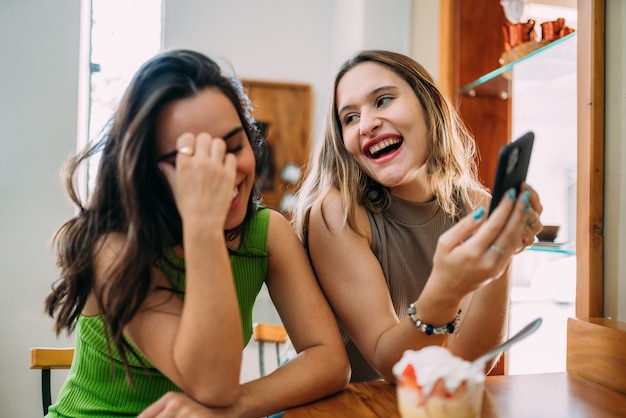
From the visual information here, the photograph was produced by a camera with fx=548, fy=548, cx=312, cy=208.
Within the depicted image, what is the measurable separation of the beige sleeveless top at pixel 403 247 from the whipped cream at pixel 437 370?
0.65 metres

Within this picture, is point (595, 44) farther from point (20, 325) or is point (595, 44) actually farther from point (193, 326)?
point (20, 325)

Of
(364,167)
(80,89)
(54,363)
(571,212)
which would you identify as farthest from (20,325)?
(571,212)

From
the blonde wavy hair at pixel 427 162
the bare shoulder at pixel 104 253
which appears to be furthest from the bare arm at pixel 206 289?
the blonde wavy hair at pixel 427 162

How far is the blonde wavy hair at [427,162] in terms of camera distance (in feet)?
4.39

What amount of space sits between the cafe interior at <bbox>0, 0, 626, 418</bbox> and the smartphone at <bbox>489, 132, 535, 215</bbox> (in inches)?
14.0

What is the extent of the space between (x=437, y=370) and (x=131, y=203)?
1.72ft

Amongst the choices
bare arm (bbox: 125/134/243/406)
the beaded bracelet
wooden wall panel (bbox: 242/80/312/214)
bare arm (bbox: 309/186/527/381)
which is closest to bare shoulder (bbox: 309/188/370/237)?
bare arm (bbox: 309/186/527/381)

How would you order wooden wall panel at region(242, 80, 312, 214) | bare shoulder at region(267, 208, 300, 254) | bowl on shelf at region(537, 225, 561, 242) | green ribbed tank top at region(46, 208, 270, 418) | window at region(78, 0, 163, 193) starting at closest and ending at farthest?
green ribbed tank top at region(46, 208, 270, 418), bare shoulder at region(267, 208, 300, 254), bowl on shelf at region(537, 225, 561, 242), window at region(78, 0, 163, 193), wooden wall panel at region(242, 80, 312, 214)

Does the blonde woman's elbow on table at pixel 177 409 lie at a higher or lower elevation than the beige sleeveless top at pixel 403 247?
lower

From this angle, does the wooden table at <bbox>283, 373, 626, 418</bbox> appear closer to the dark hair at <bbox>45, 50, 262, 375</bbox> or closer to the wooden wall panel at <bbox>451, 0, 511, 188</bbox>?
the dark hair at <bbox>45, 50, 262, 375</bbox>

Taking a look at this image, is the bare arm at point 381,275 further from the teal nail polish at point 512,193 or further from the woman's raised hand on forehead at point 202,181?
the woman's raised hand on forehead at point 202,181

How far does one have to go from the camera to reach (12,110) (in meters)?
2.20

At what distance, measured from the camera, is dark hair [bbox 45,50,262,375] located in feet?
2.77

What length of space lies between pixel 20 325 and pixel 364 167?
1662 millimetres
